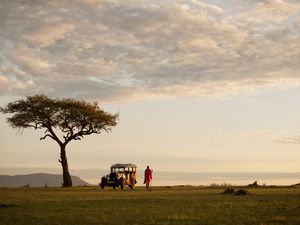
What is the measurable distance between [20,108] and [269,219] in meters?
49.0

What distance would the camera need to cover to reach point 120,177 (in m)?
49.1

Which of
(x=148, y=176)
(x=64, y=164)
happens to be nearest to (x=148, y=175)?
(x=148, y=176)

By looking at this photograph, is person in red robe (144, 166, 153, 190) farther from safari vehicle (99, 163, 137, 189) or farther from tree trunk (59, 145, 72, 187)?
tree trunk (59, 145, 72, 187)

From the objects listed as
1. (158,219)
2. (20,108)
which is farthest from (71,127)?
(158,219)

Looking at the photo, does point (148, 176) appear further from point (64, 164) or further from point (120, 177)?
point (64, 164)

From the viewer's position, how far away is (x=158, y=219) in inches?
669

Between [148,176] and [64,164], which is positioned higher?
[64,164]

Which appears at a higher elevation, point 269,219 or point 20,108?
point 20,108

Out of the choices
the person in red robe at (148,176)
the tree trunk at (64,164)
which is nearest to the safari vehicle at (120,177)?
the person in red robe at (148,176)

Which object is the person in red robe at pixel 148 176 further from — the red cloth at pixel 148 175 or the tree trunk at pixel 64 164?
the tree trunk at pixel 64 164

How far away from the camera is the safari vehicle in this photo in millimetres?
48938

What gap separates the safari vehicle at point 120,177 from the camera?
48938 millimetres

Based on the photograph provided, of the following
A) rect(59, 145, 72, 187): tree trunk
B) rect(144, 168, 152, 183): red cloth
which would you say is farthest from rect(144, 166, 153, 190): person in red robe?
rect(59, 145, 72, 187): tree trunk

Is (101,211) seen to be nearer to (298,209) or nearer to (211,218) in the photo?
(211,218)
